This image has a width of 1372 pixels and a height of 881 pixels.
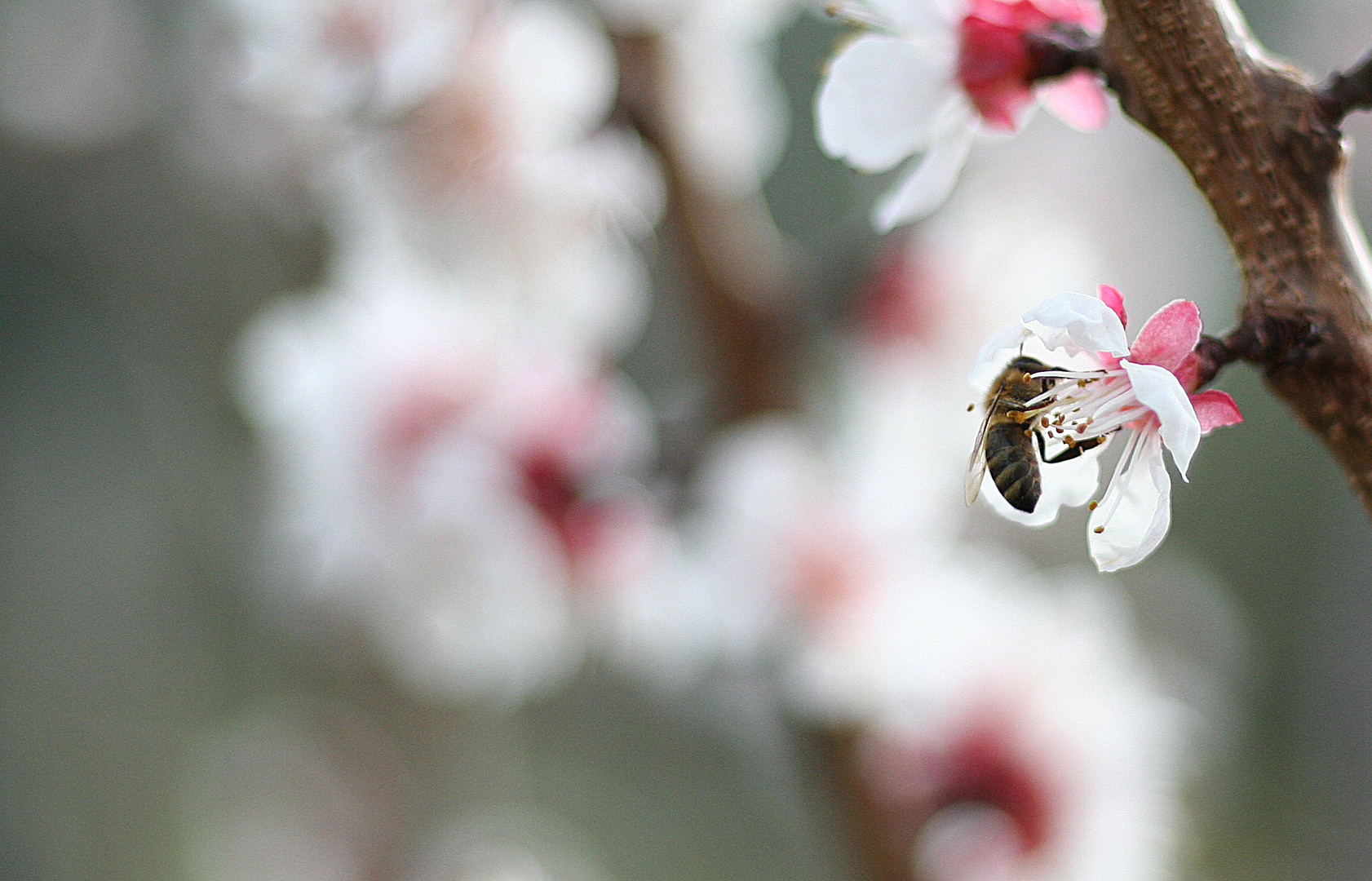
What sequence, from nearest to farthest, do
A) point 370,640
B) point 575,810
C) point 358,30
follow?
point 358,30 < point 370,640 < point 575,810

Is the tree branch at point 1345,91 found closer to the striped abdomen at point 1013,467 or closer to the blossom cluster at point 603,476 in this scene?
the striped abdomen at point 1013,467

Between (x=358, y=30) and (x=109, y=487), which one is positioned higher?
(x=358, y=30)

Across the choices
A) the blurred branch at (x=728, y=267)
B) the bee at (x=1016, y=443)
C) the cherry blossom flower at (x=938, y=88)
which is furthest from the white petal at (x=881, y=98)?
the blurred branch at (x=728, y=267)

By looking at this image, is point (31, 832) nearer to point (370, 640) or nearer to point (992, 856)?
point (370, 640)

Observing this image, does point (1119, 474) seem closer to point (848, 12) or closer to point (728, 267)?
point (848, 12)

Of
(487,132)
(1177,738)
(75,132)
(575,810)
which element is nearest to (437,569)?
(487,132)

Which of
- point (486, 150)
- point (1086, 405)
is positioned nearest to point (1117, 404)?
point (1086, 405)
